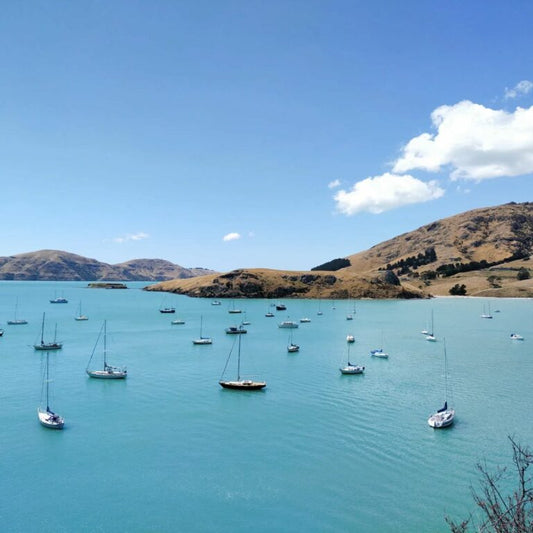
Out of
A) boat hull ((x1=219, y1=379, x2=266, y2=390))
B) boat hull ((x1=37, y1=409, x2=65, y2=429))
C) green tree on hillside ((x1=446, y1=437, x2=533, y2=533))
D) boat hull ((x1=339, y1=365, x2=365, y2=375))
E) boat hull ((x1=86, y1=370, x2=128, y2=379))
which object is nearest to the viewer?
green tree on hillside ((x1=446, y1=437, x2=533, y2=533))

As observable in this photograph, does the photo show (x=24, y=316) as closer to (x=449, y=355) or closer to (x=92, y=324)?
(x=92, y=324)

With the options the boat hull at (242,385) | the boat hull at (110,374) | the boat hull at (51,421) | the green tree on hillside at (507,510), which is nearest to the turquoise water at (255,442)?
the boat hull at (51,421)

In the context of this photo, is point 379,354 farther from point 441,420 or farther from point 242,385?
point 441,420

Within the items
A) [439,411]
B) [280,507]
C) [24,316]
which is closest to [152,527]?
[280,507]

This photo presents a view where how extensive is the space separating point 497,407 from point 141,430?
3980 centimetres

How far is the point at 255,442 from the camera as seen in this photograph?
138 ft

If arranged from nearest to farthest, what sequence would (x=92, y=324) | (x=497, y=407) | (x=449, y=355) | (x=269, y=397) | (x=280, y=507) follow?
(x=280, y=507)
(x=497, y=407)
(x=269, y=397)
(x=449, y=355)
(x=92, y=324)

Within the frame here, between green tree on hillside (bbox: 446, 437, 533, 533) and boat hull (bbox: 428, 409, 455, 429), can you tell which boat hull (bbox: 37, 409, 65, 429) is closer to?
green tree on hillside (bbox: 446, 437, 533, 533)

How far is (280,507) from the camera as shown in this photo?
31.0m

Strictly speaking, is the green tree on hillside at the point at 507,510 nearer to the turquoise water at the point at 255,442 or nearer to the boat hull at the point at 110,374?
the turquoise water at the point at 255,442

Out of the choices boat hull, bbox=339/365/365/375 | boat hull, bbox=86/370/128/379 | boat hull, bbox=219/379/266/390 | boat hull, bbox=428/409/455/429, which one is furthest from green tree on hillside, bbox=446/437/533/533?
boat hull, bbox=86/370/128/379

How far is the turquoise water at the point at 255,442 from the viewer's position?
101ft

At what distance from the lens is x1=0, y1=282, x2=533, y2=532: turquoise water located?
3064cm

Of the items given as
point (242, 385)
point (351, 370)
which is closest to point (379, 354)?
point (351, 370)
